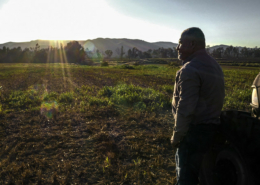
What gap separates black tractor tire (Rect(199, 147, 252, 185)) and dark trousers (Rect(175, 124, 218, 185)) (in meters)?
0.25

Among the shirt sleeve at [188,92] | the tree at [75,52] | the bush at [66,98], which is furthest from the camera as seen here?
the tree at [75,52]

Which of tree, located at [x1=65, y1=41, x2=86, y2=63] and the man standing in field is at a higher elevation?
tree, located at [x1=65, y1=41, x2=86, y2=63]

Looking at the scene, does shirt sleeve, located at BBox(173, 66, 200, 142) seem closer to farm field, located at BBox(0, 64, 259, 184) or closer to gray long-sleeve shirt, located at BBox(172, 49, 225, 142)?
gray long-sleeve shirt, located at BBox(172, 49, 225, 142)

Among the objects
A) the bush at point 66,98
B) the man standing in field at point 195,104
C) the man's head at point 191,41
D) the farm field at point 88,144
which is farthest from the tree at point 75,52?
the man standing in field at point 195,104

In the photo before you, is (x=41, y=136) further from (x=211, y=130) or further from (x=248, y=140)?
(x=248, y=140)

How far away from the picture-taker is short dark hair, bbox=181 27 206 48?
7.02 feet

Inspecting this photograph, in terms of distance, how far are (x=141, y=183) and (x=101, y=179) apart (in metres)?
0.71

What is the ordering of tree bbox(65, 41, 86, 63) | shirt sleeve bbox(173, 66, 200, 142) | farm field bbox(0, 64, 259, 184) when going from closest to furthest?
shirt sleeve bbox(173, 66, 200, 142) → farm field bbox(0, 64, 259, 184) → tree bbox(65, 41, 86, 63)

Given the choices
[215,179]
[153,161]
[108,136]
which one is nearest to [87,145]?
[108,136]

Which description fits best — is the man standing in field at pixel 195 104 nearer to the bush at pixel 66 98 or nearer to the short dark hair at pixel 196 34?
the short dark hair at pixel 196 34

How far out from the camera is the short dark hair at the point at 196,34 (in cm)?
214

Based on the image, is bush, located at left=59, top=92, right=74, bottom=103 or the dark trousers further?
bush, located at left=59, top=92, right=74, bottom=103

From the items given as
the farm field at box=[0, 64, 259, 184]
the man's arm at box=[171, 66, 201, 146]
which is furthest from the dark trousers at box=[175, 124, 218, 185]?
the farm field at box=[0, 64, 259, 184]

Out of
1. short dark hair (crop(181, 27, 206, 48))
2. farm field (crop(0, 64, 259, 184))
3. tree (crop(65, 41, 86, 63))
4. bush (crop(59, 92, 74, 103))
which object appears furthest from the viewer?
tree (crop(65, 41, 86, 63))
